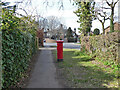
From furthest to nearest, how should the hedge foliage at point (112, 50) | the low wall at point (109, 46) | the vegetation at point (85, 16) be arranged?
the vegetation at point (85, 16) → the low wall at point (109, 46) → the hedge foliage at point (112, 50)

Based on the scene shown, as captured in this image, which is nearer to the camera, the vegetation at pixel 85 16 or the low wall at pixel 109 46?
the low wall at pixel 109 46

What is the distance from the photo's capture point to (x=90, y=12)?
16500mm

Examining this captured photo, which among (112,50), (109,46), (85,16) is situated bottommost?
(112,50)

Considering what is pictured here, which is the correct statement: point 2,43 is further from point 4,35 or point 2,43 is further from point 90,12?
point 90,12

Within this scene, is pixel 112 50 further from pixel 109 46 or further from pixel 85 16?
pixel 85 16

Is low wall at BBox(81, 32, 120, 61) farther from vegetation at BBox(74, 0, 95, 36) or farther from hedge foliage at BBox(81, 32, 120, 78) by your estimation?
vegetation at BBox(74, 0, 95, 36)

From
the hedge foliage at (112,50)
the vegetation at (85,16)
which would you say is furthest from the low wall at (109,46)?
the vegetation at (85,16)

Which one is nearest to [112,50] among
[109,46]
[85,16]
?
[109,46]

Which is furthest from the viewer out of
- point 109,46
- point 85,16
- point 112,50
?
point 85,16

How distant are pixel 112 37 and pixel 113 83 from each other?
292 cm

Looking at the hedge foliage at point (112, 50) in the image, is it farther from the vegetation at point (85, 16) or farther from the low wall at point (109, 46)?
the vegetation at point (85, 16)

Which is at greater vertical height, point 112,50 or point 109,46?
point 109,46

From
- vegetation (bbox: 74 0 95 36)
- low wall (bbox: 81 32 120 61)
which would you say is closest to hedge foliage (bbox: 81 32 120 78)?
low wall (bbox: 81 32 120 61)

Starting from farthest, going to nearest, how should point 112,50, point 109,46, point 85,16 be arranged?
point 85,16 → point 109,46 → point 112,50
